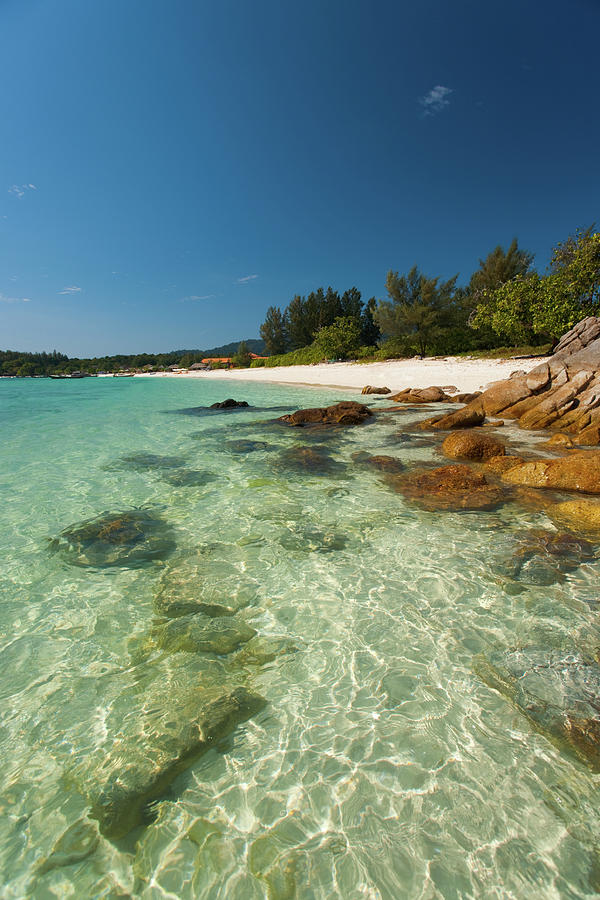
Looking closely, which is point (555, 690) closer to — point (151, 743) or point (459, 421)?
point (151, 743)

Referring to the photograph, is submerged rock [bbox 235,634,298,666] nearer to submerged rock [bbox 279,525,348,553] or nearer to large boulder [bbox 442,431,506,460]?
submerged rock [bbox 279,525,348,553]

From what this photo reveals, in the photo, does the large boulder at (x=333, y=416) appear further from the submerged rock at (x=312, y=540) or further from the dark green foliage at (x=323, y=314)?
the dark green foliage at (x=323, y=314)

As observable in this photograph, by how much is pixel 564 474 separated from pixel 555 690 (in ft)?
16.2

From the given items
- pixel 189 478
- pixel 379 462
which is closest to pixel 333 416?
pixel 379 462

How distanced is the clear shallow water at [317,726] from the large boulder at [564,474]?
4.58 feet

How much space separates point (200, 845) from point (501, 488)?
21.0ft

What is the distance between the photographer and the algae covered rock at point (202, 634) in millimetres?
3332

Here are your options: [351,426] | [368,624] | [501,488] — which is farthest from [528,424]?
[368,624]

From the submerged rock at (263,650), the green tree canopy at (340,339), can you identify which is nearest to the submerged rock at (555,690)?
the submerged rock at (263,650)

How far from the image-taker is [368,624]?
3.60 m

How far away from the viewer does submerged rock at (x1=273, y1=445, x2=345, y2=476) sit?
27.2 feet

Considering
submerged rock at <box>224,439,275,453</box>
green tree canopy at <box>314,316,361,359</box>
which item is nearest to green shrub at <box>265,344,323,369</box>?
green tree canopy at <box>314,316,361,359</box>

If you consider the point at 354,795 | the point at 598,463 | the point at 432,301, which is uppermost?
the point at 432,301

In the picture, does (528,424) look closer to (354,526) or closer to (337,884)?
(354,526)
